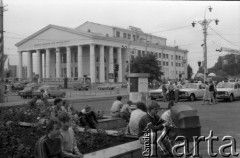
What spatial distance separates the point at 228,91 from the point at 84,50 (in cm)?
7201

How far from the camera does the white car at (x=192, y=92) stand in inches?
1194

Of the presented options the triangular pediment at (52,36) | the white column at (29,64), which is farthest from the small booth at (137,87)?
the white column at (29,64)

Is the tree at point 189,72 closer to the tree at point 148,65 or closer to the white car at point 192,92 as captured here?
the tree at point 148,65

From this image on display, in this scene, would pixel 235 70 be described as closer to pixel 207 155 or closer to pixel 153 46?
pixel 153 46

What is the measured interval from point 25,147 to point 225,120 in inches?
436

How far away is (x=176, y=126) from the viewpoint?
8117 millimetres

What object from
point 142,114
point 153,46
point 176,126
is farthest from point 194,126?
point 153,46

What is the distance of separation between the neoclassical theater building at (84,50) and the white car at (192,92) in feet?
177

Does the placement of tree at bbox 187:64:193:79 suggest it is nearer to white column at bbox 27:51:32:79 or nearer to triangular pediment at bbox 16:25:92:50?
triangular pediment at bbox 16:25:92:50

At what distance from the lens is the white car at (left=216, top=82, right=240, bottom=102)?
28797 millimetres

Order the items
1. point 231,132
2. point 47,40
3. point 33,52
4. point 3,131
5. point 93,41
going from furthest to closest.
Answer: point 33,52, point 47,40, point 93,41, point 231,132, point 3,131

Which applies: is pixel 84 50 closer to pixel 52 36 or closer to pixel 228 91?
pixel 52 36

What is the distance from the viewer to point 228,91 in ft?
94.3

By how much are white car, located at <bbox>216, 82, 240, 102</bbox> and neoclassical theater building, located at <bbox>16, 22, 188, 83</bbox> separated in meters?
55.6
